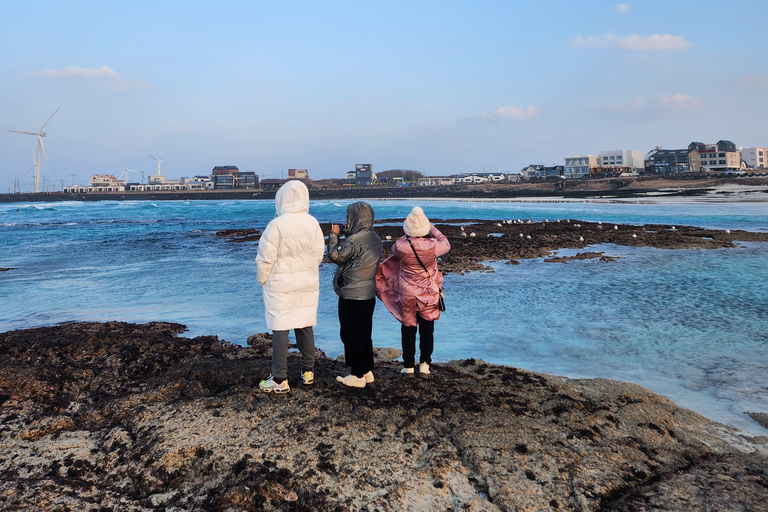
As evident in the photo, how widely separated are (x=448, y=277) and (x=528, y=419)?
7865 millimetres

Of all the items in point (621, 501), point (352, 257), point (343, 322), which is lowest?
point (621, 501)

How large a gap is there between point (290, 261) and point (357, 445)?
1.60 metres

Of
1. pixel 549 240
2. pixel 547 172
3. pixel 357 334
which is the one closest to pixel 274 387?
pixel 357 334

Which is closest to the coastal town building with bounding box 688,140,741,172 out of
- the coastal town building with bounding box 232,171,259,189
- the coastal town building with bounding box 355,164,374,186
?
the coastal town building with bounding box 355,164,374,186

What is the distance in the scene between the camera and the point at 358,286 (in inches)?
173

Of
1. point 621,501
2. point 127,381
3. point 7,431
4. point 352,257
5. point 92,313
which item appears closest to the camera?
point 621,501

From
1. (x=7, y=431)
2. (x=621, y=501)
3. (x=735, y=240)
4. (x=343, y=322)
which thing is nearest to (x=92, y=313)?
(x=7, y=431)

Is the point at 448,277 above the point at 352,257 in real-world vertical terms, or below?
below

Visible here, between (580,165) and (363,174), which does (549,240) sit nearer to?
(580,165)

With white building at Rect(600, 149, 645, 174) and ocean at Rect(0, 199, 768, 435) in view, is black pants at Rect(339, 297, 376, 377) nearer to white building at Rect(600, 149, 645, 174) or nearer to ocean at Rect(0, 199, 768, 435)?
ocean at Rect(0, 199, 768, 435)

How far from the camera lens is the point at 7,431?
3.69 metres

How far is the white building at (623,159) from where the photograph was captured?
107 metres

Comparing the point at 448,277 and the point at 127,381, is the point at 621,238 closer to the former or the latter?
the point at 448,277

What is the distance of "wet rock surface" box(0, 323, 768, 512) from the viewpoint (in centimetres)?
283
